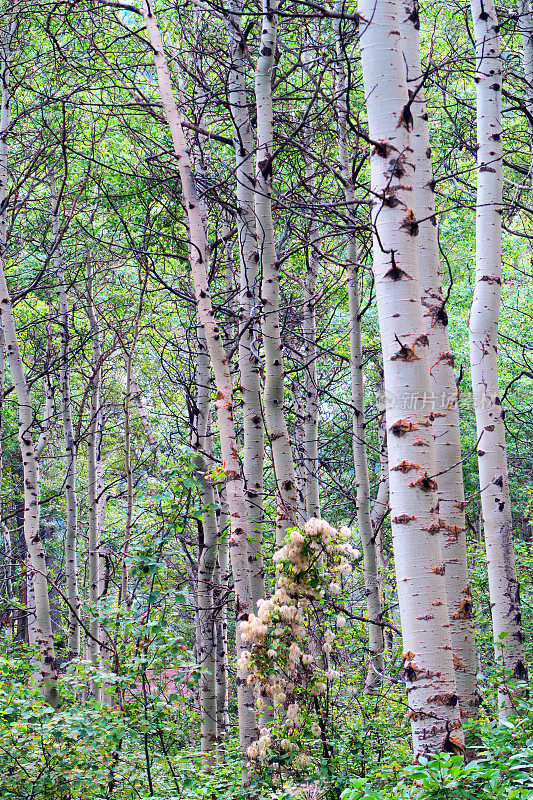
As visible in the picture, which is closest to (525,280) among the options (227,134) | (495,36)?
(227,134)

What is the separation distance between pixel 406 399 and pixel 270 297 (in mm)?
2544

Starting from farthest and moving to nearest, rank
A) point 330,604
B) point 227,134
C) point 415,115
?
point 227,134
point 330,604
point 415,115

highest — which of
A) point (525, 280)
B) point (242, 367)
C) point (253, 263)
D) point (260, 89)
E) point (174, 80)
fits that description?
point (525, 280)

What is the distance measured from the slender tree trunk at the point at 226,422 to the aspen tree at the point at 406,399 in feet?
6.49

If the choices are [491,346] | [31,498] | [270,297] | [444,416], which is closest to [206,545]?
[31,498]

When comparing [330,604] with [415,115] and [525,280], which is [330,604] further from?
[525,280]

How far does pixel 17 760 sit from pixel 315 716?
2258 millimetres

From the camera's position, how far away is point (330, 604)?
4.46 m

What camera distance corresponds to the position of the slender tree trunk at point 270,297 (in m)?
5.02

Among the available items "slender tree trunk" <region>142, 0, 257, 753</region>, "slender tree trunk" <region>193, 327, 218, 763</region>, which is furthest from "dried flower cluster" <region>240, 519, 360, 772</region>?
"slender tree trunk" <region>193, 327, 218, 763</region>

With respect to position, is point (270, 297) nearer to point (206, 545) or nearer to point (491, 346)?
point (491, 346)

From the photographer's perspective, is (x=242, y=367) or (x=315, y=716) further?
(x=242, y=367)

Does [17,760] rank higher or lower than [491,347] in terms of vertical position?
lower

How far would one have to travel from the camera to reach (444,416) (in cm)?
407
